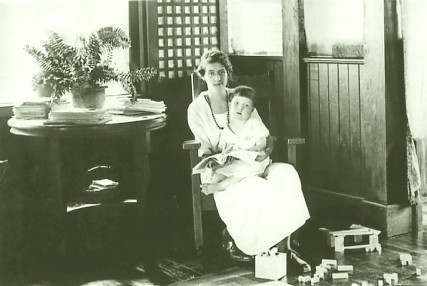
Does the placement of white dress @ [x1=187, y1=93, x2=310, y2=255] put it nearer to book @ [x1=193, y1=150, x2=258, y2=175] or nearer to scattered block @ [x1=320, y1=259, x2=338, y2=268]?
book @ [x1=193, y1=150, x2=258, y2=175]

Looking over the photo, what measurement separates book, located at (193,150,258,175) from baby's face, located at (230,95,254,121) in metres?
0.21

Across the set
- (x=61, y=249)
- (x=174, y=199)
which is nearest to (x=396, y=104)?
(x=174, y=199)

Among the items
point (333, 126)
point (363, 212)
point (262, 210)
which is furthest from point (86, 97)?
point (363, 212)

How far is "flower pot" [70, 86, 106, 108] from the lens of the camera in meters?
4.02

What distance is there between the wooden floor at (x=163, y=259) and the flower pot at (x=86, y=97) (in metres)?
0.77

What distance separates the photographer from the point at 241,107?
3.79 metres

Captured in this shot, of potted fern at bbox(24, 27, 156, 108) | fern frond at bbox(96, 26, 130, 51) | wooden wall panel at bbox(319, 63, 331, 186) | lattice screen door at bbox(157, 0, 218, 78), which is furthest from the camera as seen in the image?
lattice screen door at bbox(157, 0, 218, 78)

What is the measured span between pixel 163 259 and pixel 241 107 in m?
1.02

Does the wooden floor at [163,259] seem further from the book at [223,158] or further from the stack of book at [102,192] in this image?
the book at [223,158]

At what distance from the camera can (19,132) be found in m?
3.83

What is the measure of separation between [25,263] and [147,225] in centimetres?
95

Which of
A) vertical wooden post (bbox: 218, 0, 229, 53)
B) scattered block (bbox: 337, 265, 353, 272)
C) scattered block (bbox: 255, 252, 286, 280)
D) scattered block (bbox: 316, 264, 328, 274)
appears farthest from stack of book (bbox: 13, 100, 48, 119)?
scattered block (bbox: 337, 265, 353, 272)

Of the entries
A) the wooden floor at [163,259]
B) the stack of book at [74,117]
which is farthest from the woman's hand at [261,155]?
the stack of book at [74,117]

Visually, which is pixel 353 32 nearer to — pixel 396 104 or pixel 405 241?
pixel 396 104
